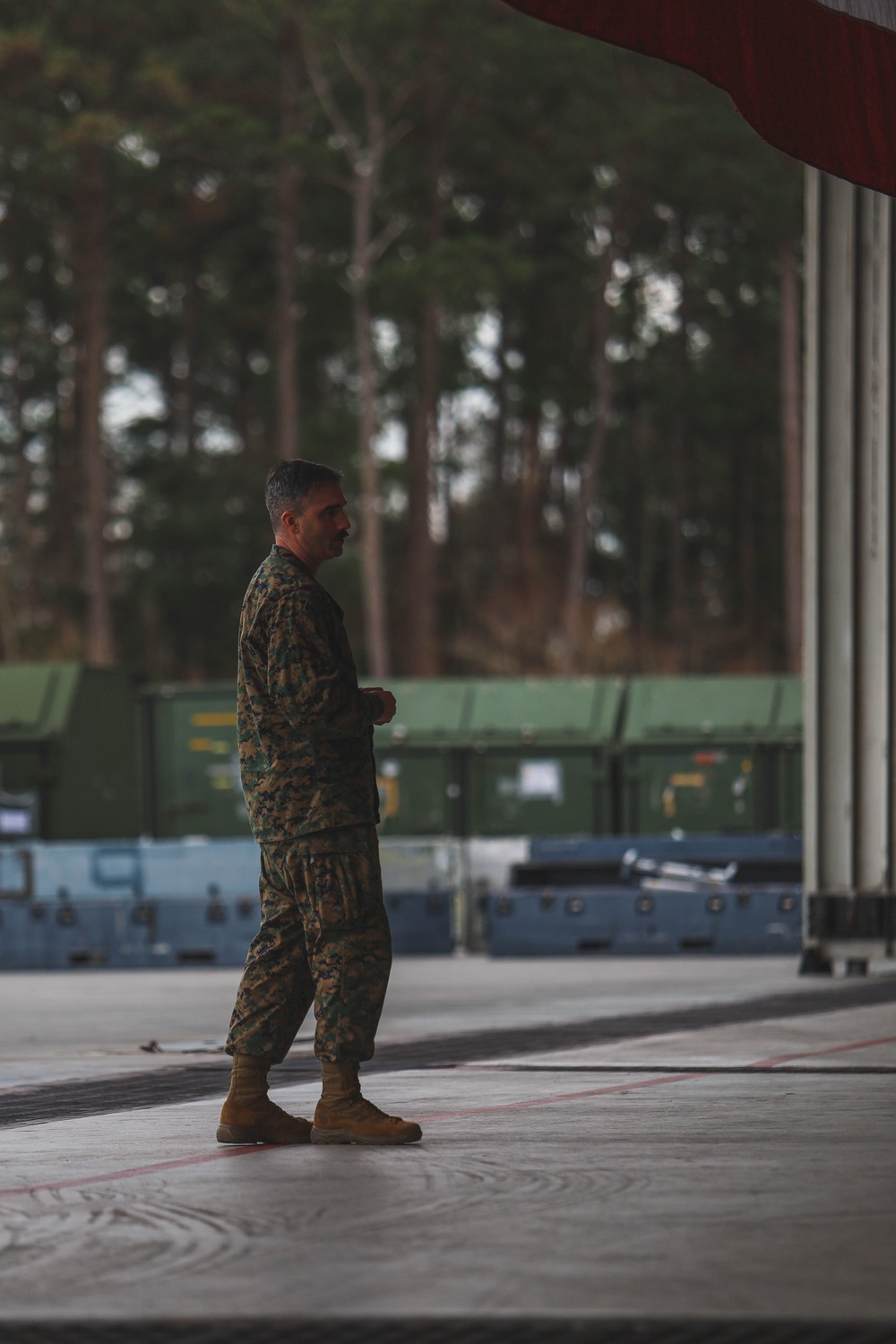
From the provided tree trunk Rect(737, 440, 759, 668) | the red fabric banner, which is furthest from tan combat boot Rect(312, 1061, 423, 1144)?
tree trunk Rect(737, 440, 759, 668)

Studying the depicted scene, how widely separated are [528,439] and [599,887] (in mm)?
34199

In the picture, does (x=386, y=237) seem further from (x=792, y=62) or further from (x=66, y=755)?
(x=792, y=62)

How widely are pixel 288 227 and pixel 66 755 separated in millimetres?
22004

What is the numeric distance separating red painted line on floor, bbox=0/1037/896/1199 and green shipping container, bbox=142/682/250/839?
16.2m

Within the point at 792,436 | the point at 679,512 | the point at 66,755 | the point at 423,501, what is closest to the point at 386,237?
the point at 423,501

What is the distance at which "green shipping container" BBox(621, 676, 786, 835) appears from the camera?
25.7 meters

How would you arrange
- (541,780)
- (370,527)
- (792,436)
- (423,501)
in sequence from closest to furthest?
(541,780) → (370,527) → (792,436) → (423,501)

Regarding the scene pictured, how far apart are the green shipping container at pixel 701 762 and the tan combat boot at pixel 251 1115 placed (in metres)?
19.4

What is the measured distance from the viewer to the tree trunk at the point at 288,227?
1714 inches

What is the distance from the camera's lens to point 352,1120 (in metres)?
6.46

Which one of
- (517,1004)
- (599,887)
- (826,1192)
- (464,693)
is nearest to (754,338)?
(464,693)

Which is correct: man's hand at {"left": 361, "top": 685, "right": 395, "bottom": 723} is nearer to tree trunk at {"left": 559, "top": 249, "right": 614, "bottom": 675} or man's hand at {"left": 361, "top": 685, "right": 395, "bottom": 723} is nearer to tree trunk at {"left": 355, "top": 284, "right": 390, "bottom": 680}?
tree trunk at {"left": 355, "top": 284, "right": 390, "bottom": 680}

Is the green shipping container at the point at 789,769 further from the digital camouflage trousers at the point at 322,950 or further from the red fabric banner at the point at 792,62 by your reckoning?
the digital camouflage trousers at the point at 322,950

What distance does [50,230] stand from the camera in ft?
164
